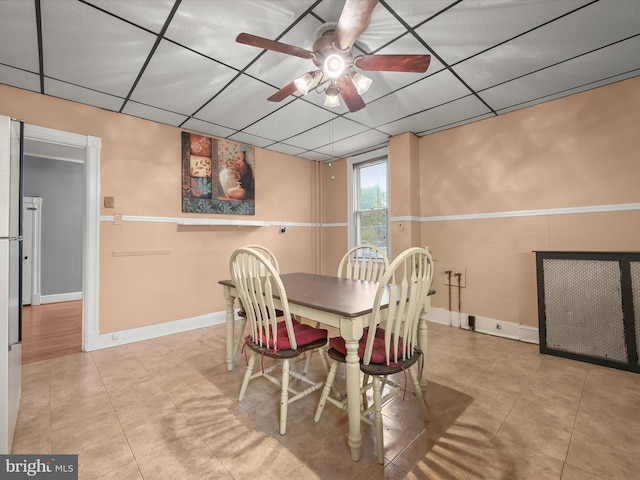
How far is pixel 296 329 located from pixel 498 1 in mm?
2503

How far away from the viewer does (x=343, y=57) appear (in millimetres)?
1819

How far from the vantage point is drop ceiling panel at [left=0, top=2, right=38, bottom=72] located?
5.90 ft

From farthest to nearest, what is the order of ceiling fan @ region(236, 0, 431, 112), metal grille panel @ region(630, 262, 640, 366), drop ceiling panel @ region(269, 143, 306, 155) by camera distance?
drop ceiling panel @ region(269, 143, 306, 155), metal grille panel @ region(630, 262, 640, 366), ceiling fan @ region(236, 0, 431, 112)

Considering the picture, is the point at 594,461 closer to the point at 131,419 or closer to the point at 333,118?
the point at 131,419

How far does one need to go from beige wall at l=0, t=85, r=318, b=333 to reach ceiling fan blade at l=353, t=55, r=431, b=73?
9.48 ft

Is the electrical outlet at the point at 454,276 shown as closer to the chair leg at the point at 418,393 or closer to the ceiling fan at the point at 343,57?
the chair leg at the point at 418,393

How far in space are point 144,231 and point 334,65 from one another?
2.96m

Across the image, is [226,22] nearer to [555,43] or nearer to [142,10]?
[142,10]

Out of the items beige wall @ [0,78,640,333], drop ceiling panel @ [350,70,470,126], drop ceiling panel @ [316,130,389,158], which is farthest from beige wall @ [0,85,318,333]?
drop ceiling panel @ [350,70,470,126]

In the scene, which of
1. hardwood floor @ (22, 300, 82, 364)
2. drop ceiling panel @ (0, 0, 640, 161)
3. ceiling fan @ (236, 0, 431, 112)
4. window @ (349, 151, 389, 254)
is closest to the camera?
ceiling fan @ (236, 0, 431, 112)

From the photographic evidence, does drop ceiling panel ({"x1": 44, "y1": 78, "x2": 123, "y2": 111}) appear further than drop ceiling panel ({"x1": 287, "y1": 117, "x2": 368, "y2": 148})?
No

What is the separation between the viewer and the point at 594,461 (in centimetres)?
148

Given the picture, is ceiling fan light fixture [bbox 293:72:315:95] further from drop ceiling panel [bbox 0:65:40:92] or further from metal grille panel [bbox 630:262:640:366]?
metal grille panel [bbox 630:262:640:366]

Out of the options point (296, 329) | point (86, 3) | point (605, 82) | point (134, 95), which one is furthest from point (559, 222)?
point (134, 95)
